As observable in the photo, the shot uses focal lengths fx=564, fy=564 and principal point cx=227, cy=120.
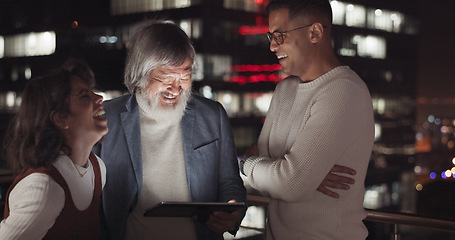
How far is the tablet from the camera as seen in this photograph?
1980 millimetres

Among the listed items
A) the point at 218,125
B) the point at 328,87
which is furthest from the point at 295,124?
the point at 218,125

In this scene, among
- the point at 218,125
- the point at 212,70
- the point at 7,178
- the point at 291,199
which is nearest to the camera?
the point at 291,199

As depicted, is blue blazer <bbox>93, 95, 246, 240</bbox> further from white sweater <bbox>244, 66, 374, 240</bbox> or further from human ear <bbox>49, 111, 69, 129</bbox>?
human ear <bbox>49, 111, 69, 129</bbox>

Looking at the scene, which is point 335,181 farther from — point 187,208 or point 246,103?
point 246,103

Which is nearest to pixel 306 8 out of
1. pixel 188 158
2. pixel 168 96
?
pixel 168 96

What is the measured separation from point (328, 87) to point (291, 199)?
0.45 m

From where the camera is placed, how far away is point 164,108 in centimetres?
236

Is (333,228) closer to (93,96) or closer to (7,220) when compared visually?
(93,96)

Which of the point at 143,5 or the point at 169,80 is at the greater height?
the point at 143,5

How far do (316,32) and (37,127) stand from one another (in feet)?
3.76

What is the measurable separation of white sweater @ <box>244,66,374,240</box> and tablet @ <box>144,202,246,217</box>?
0.55 feet

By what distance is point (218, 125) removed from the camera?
8.02ft

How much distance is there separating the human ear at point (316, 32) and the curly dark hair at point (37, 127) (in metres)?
1.01

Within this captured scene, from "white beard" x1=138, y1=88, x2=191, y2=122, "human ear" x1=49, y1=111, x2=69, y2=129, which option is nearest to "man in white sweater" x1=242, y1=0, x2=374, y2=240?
"white beard" x1=138, y1=88, x2=191, y2=122
